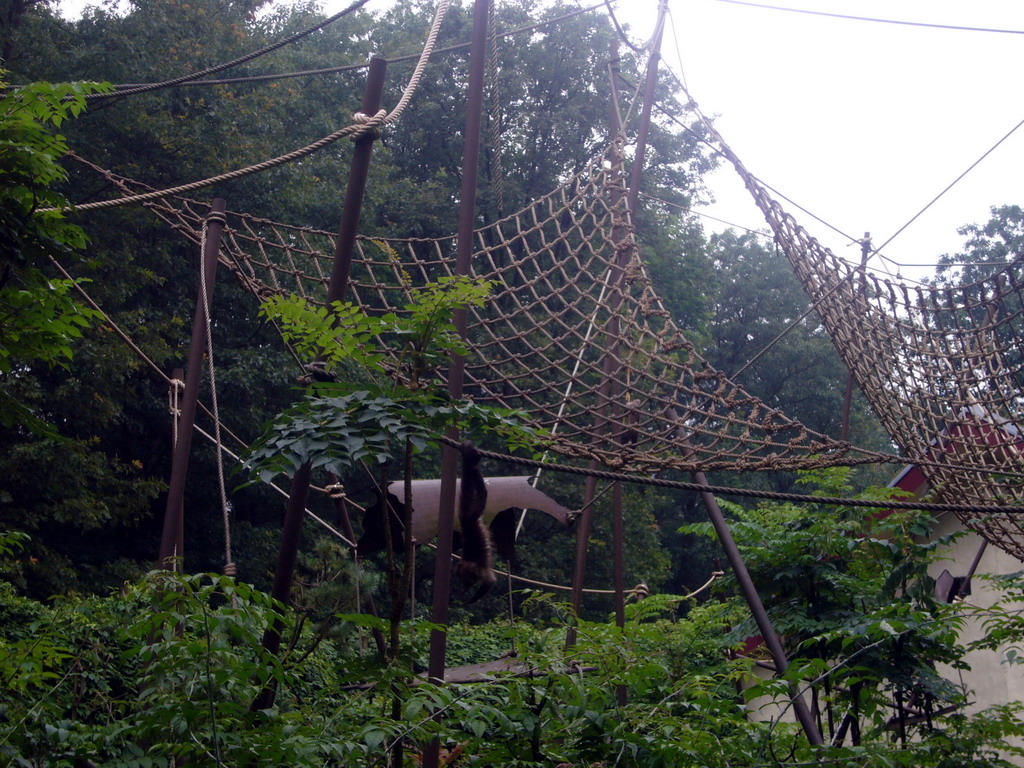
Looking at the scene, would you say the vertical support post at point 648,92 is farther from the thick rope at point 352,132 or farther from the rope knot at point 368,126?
the rope knot at point 368,126

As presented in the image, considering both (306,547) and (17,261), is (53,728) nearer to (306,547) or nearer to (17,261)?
(17,261)

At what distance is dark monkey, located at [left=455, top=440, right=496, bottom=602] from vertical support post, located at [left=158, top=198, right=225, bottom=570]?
43.2 inches

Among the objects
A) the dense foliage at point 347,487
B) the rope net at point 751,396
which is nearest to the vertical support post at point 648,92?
the rope net at point 751,396

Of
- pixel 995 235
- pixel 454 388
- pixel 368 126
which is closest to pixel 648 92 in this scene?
pixel 368 126

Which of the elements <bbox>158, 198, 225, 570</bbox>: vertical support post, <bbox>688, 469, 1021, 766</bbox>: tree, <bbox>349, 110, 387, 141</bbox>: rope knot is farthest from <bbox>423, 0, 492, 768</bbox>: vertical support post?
<bbox>688, 469, 1021, 766</bbox>: tree

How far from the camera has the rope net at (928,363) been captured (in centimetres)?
329

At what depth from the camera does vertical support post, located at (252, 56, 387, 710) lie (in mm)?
2238

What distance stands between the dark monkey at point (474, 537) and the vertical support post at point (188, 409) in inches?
43.2

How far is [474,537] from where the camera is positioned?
251 centimetres

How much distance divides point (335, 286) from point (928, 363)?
7.80ft

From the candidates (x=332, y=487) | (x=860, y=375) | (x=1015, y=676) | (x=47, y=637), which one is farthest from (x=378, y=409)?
(x=1015, y=676)

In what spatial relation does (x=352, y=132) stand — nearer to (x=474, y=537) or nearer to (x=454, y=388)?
(x=454, y=388)

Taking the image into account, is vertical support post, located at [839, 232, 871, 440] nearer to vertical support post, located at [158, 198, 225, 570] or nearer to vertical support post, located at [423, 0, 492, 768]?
vertical support post, located at [423, 0, 492, 768]

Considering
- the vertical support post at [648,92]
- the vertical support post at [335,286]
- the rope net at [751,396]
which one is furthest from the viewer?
the vertical support post at [648,92]
